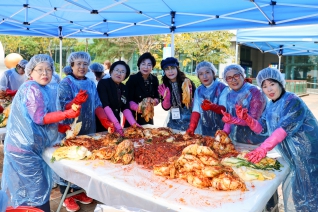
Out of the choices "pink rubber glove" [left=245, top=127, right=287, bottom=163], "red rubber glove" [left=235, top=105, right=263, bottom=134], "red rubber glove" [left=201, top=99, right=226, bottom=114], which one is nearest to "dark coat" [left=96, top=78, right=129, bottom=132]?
"red rubber glove" [left=201, top=99, right=226, bottom=114]

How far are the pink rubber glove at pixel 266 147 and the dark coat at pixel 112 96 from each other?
2.07 m

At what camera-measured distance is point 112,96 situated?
12.5 ft

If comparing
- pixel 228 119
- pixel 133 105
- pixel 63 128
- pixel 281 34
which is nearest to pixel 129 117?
pixel 133 105

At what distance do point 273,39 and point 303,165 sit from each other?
504cm

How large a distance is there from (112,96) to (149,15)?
2216 mm

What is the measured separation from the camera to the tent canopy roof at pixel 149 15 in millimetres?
4078

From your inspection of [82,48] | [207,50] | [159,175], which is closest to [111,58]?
[82,48]

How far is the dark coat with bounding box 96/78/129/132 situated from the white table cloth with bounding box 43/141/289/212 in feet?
4.64

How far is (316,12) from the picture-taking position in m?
3.91

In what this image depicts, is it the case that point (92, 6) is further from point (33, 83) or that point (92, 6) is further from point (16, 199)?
point (16, 199)

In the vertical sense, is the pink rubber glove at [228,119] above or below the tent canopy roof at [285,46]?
below

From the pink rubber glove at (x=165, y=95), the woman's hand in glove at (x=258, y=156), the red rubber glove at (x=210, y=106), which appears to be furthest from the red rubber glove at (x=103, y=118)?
the woman's hand in glove at (x=258, y=156)

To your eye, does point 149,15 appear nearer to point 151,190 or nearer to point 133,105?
point 133,105

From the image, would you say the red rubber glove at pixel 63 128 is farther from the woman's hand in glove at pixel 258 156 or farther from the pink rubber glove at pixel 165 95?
the woman's hand in glove at pixel 258 156
